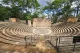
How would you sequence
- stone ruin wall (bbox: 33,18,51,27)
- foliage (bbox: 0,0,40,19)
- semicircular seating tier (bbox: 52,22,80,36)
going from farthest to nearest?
foliage (bbox: 0,0,40,19) → stone ruin wall (bbox: 33,18,51,27) → semicircular seating tier (bbox: 52,22,80,36)

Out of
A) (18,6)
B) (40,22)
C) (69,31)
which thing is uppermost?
(18,6)

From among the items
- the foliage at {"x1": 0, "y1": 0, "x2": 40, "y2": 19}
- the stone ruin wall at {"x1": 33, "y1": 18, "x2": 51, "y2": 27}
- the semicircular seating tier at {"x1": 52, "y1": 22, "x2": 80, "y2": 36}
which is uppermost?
the foliage at {"x1": 0, "y1": 0, "x2": 40, "y2": 19}

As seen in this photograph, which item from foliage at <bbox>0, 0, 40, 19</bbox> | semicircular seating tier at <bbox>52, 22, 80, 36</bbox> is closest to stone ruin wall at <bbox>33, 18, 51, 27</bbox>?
semicircular seating tier at <bbox>52, 22, 80, 36</bbox>

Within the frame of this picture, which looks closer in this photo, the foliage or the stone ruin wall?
the stone ruin wall

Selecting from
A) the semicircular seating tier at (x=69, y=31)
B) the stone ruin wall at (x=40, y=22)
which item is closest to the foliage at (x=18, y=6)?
the stone ruin wall at (x=40, y=22)

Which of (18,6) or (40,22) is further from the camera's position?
(18,6)

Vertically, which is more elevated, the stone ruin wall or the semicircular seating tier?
the stone ruin wall

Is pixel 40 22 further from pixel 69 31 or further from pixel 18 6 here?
pixel 18 6

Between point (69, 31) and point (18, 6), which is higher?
point (18, 6)

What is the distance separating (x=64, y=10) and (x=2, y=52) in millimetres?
33436

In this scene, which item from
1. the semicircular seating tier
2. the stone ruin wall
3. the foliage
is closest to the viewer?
the semicircular seating tier

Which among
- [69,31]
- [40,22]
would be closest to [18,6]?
[40,22]

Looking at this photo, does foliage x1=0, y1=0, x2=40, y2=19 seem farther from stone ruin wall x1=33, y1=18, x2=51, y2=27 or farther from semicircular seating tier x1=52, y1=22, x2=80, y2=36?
semicircular seating tier x1=52, y1=22, x2=80, y2=36

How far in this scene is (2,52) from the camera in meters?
5.61
